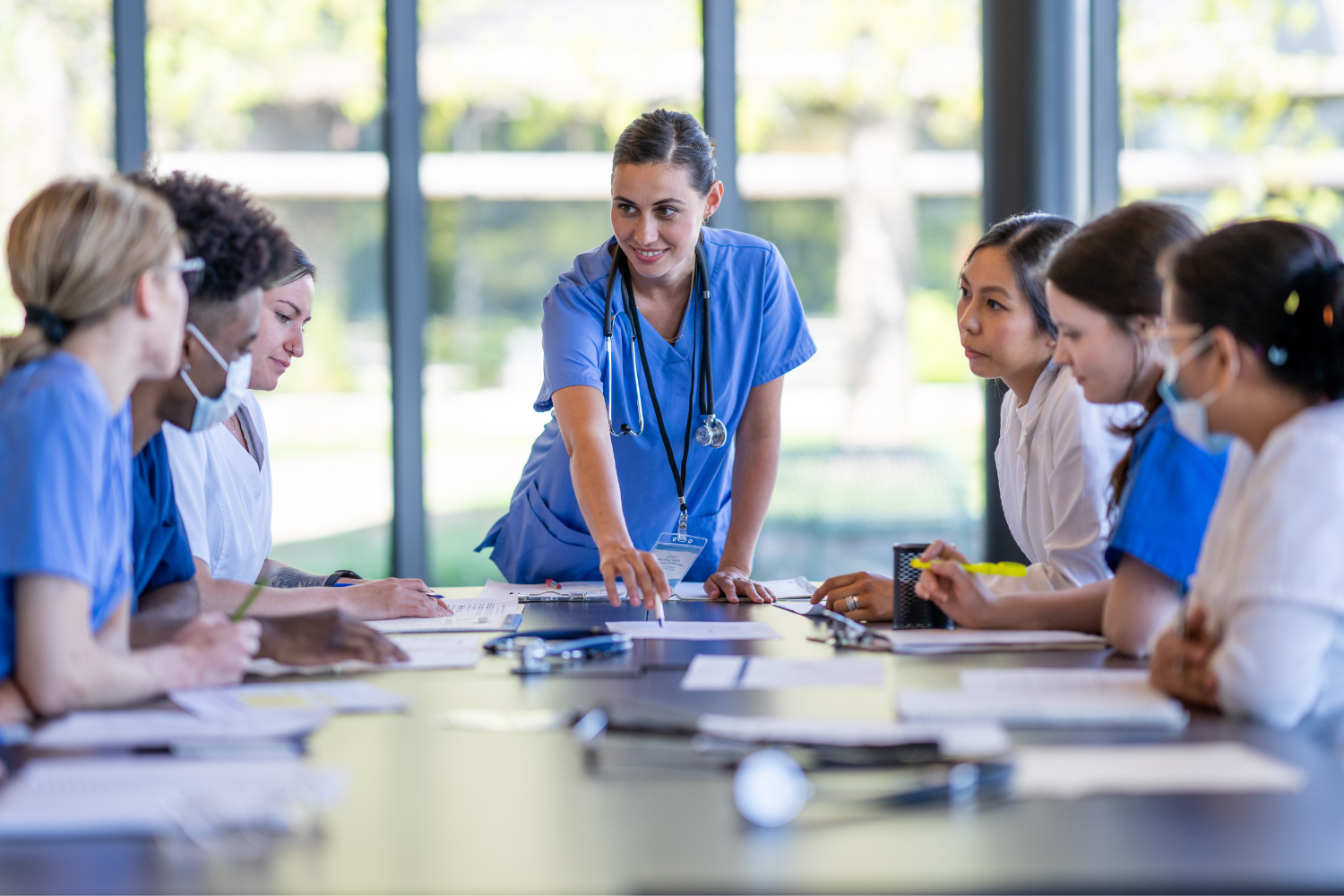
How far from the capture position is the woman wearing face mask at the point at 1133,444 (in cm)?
164

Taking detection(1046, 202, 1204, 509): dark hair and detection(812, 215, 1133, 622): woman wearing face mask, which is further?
detection(812, 215, 1133, 622): woman wearing face mask

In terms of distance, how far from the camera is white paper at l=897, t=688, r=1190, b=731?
1.25 meters

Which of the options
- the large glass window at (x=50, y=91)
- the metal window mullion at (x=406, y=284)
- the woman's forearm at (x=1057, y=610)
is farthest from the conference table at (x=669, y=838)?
the large glass window at (x=50, y=91)

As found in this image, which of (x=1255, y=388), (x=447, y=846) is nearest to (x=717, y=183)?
(x=1255, y=388)

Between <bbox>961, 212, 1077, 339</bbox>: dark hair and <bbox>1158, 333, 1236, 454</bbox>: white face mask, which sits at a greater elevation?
<bbox>961, 212, 1077, 339</bbox>: dark hair

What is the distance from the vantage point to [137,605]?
1.78 m

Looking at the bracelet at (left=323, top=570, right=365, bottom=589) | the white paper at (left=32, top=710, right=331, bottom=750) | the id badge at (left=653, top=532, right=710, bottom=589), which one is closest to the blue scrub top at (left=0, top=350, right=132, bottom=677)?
the white paper at (left=32, top=710, right=331, bottom=750)

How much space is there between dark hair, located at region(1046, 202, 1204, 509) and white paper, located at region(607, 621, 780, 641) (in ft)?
1.82

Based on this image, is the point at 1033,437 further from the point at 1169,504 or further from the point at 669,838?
the point at 669,838

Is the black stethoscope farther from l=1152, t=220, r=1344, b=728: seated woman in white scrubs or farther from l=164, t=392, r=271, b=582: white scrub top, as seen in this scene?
l=1152, t=220, r=1344, b=728: seated woman in white scrubs

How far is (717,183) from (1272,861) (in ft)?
6.34

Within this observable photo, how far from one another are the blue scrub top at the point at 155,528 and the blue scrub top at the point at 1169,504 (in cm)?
131

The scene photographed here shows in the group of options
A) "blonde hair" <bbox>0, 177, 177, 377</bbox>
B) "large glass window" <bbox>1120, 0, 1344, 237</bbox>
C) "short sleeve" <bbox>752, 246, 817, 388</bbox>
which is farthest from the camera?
"large glass window" <bbox>1120, 0, 1344, 237</bbox>

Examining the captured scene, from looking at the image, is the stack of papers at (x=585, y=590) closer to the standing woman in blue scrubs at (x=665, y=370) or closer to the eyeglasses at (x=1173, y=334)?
the standing woman in blue scrubs at (x=665, y=370)
